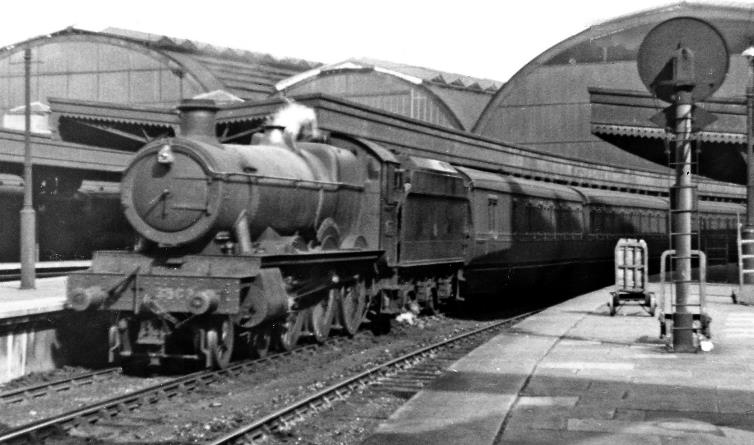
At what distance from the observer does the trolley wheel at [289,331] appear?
40.5ft

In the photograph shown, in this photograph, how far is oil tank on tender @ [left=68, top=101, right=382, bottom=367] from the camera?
10.7 meters

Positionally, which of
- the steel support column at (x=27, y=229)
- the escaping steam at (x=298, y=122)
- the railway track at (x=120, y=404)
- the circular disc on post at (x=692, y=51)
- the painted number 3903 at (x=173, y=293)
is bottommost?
the railway track at (x=120, y=404)

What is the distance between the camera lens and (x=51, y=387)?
10.1 m

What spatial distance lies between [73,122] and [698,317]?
21783mm

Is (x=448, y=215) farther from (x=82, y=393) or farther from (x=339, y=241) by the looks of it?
(x=82, y=393)

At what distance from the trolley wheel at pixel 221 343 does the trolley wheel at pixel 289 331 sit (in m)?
1.32

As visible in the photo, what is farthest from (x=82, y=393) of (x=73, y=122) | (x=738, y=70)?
(x=738, y=70)

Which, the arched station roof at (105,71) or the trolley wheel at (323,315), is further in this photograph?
the arched station roof at (105,71)

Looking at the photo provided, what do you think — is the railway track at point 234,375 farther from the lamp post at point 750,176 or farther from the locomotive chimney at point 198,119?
the lamp post at point 750,176

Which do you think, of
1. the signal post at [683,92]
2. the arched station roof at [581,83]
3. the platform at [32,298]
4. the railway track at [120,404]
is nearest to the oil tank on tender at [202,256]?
the railway track at [120,404]

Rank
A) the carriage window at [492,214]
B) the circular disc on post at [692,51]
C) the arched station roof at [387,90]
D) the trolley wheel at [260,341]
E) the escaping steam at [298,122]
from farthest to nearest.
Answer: the arched station roof at [387,90] < the carriage window at [492,214] < the escaping steam at [298,122] < the trolley wheel at [260,341] < the circular disc on post at [692,51]

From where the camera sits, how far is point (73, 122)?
2848cm

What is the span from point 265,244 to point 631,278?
704 centimetres

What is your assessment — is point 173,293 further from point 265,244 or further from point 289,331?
point 289,331
